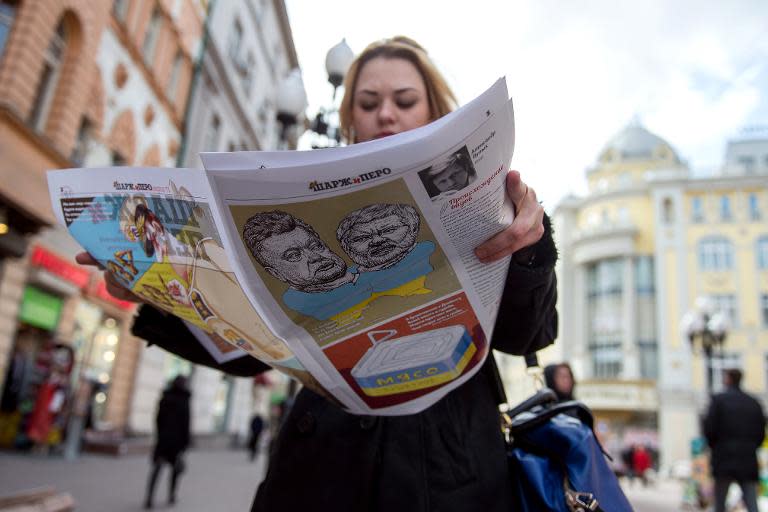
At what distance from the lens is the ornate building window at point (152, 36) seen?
501 inches

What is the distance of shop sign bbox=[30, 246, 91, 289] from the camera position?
915 centimetres

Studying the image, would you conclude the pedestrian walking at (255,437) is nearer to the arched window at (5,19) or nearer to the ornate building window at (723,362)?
the arched window at (5,19)

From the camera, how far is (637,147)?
39938mm

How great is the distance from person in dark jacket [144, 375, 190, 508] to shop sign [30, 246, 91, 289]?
3661mm

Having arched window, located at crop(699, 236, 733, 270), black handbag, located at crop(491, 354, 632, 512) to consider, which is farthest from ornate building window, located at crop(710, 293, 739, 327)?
black handbag, located at crop(491, 354, 632, 512)

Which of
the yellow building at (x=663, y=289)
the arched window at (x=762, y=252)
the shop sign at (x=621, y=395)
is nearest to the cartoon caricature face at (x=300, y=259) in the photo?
the yellow building at (x=663, y=289)

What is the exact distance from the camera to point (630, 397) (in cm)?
3183

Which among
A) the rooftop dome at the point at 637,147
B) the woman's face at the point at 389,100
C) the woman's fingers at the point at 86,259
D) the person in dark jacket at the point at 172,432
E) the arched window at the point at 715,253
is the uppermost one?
the rooftop dome at the point at 637,147

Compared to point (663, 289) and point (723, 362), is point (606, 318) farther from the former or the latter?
point (723, 362)

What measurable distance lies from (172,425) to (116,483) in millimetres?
1473

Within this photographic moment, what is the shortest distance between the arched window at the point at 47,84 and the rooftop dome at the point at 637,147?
37204 millimetres

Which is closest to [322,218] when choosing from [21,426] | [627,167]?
[21,426]

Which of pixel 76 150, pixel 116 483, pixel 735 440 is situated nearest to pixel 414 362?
pixel 735 440

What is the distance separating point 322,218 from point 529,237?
418 millimetres
